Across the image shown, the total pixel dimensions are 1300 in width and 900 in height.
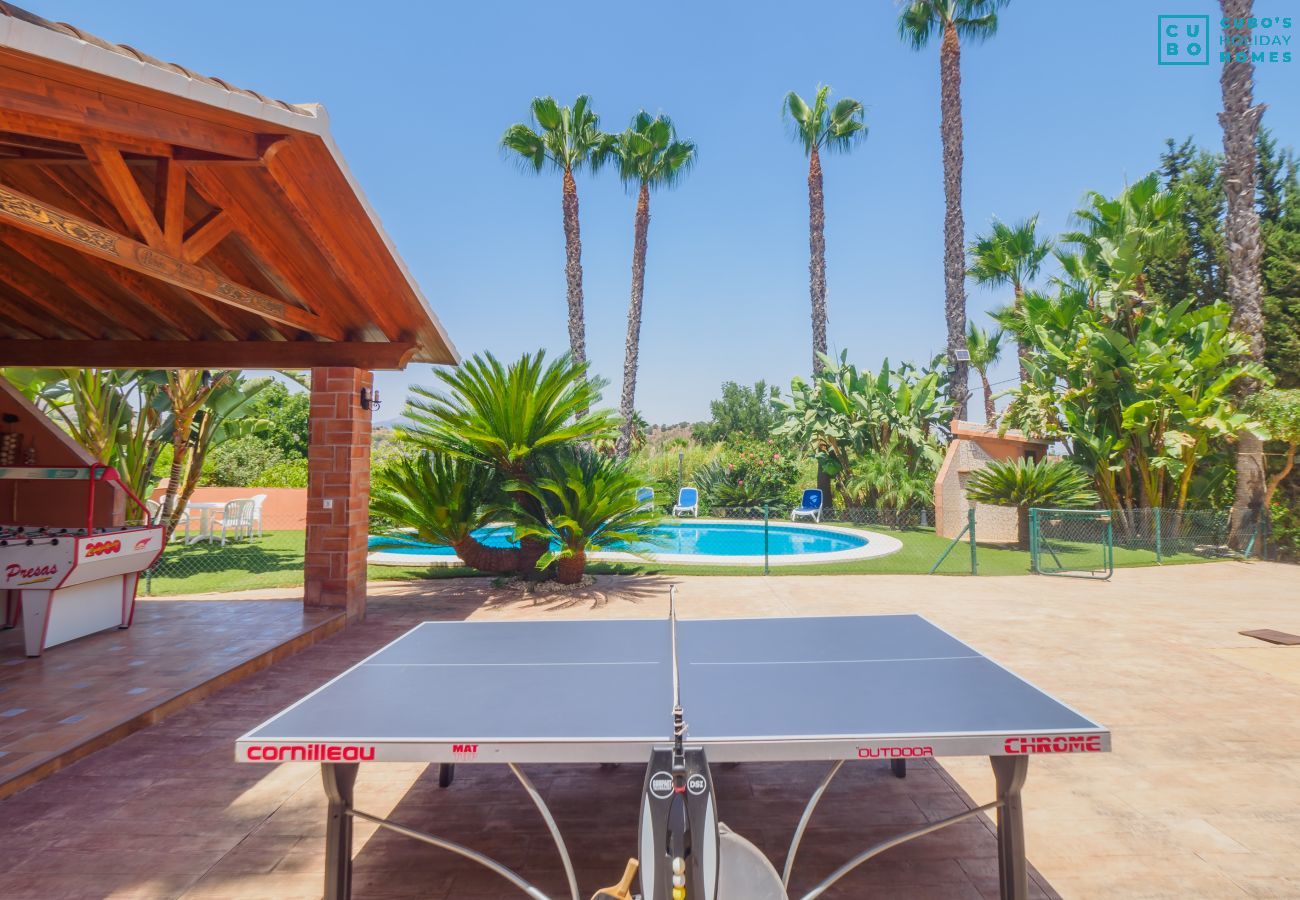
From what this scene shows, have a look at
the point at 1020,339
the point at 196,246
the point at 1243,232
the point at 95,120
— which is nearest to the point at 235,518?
the point at 196,246

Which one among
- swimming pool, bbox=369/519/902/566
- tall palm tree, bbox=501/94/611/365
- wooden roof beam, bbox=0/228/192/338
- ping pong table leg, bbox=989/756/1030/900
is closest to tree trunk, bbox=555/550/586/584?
swimming pool, bbox=369/519/902/566

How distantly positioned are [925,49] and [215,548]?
23.0 m

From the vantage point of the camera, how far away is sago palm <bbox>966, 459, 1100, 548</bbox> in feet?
46.6

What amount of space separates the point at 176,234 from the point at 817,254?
19914 millimetres

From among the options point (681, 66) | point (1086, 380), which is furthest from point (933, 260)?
point (681, 66)

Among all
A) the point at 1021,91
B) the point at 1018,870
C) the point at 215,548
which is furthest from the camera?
the point at 1021,91

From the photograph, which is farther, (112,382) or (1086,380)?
(1086,380)

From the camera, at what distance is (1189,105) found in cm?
1917

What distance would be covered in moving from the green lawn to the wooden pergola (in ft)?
10.9

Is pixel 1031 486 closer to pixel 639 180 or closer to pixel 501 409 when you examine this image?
pixel 501 409

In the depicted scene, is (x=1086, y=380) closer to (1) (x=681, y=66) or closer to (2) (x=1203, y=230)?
(2) (x=1203, y=230)

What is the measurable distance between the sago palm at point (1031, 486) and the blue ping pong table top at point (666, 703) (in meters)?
11.8

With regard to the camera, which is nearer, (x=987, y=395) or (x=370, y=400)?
(x=370, y=400)

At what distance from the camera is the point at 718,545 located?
18297 millimetres
